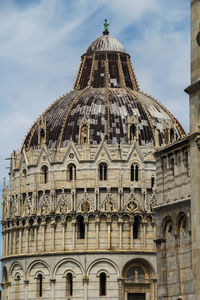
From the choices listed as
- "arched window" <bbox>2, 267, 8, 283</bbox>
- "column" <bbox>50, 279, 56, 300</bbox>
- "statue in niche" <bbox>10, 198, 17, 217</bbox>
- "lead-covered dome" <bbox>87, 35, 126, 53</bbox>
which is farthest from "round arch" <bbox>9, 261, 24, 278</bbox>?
"lead-covered dome" <bbox>87, 35, 126, 53</bbox>

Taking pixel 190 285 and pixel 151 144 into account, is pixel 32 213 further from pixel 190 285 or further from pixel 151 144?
pixel 190 285

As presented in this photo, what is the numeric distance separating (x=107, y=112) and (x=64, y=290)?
21.8 meters

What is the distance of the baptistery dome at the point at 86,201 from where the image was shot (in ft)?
306

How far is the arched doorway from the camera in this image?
9331 centimetres

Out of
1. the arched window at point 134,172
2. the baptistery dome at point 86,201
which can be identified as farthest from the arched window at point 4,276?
the arched window at point 134,172

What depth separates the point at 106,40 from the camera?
109 metres

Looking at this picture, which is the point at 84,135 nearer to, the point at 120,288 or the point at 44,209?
the point at 44,209

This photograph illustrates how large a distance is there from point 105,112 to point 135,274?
19.7 meters

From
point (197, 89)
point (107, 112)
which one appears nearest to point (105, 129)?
point (107, 112)

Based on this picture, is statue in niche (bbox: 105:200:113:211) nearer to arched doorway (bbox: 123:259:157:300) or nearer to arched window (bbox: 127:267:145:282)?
arched doorway (bbox: 123:259:157:300)

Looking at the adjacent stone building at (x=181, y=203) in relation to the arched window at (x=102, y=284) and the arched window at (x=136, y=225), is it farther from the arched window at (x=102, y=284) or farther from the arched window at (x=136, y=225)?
the arched window at (x=136, y=225)

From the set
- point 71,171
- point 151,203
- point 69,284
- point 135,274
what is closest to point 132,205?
point 151,203

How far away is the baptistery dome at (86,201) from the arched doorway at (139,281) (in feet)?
0.37

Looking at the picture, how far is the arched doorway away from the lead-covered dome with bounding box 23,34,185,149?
14570mm
